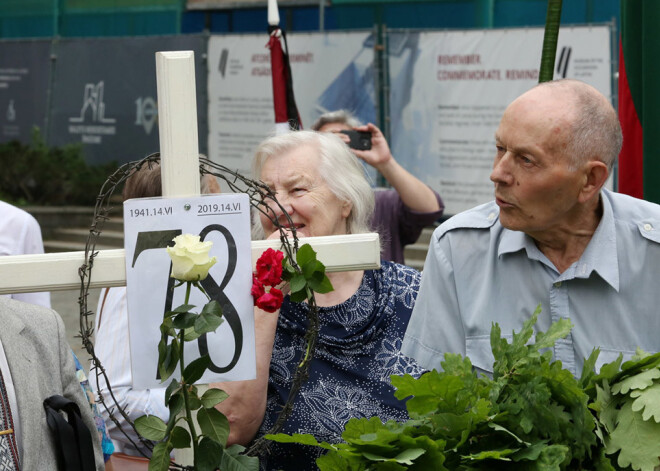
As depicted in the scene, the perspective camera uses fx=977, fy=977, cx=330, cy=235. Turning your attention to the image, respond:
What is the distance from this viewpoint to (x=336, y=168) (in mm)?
2867

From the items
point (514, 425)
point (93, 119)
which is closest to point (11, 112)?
point (93, 119)

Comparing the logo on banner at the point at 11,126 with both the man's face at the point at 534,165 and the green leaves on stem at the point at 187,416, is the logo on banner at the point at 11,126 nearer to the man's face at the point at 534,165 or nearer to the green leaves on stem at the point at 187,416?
the man's face at the point at 534,165

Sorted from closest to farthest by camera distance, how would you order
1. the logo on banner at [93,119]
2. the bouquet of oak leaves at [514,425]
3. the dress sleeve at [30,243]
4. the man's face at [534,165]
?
the bouquet of oak leaves at [514,425], the man's face at [534,165], the dress sleeve at [30,243], the logo on banner at [93,119]

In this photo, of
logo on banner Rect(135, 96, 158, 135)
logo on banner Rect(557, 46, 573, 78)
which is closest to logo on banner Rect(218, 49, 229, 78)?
logo on banner Rect(135, 96, 158, 135)

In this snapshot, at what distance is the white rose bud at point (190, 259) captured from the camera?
153cm

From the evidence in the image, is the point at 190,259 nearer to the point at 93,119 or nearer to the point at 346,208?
the point at 346,208

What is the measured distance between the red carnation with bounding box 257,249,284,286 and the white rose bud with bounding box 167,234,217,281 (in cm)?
18

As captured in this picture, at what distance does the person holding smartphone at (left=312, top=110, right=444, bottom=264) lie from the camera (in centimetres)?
432

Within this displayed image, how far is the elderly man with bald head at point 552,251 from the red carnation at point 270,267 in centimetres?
65

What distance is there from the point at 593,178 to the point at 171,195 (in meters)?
1.00

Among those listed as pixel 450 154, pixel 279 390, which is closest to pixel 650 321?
pixel 279 390

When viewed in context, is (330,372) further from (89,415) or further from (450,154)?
(450,154)

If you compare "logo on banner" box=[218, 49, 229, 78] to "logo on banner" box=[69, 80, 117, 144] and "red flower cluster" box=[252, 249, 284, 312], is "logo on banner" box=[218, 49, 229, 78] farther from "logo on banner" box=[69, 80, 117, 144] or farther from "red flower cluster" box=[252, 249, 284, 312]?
"red flower cluster" box=[252, 249, 284, 312]

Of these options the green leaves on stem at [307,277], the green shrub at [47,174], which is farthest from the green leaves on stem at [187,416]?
the green shrub at [47,174]
